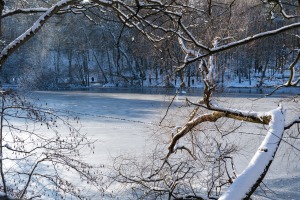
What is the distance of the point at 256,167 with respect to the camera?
10.9 ft

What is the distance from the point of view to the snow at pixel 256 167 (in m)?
2.79

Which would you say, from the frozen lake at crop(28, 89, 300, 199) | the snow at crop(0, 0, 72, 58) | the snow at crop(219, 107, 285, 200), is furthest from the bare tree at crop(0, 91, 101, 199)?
the snow at crop(219, 107, 285, 200)

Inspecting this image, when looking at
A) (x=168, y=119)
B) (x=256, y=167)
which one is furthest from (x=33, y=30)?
(x=168, y=119)

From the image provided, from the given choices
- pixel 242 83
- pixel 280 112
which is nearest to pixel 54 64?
pixel 242 83

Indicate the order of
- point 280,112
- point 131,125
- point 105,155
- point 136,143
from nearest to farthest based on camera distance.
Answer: point 280,112 < point 105,155 < point 136,143 < point 131,125

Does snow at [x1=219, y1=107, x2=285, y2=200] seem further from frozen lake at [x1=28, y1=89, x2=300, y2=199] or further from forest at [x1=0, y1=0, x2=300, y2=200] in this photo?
frozen lake at [x1=28, y1=89, x2=300, y2=199]

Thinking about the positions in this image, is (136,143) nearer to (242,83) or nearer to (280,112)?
(280,112)

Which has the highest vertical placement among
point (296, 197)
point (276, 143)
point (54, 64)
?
point (54, 64)

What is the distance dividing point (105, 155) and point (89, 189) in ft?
7.71

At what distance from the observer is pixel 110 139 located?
13203 millimetres

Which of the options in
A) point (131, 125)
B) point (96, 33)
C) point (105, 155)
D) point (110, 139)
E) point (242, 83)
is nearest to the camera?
point (105, 155)

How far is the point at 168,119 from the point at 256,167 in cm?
655

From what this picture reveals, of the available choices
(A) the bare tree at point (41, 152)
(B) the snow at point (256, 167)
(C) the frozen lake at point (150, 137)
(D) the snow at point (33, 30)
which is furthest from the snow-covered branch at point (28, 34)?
(C) the frozen lake at point (150, 137)

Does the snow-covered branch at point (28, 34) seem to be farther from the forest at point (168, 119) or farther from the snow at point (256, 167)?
the snow at point (256, 167)
